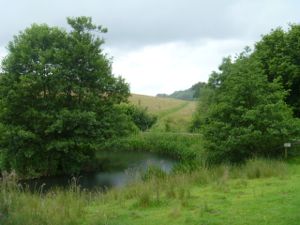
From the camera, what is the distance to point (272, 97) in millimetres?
20422

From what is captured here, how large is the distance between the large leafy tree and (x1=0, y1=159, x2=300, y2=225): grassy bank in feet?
34.2

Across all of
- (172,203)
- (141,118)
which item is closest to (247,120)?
(172,203)

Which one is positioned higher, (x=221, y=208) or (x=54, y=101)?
(x=54, y=101)

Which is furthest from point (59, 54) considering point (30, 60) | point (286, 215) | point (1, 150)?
point (286, 215)

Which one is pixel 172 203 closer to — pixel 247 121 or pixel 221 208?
pixel 221 208

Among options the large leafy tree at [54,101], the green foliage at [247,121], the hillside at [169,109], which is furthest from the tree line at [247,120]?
the hillside at [169,109]

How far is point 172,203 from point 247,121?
1025 cm

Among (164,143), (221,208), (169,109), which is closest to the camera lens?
(221,208)

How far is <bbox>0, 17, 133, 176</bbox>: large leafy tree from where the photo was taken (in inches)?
904

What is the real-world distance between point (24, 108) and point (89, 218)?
51.5 ft

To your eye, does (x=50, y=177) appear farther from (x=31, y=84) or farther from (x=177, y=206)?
(x=177, y=206)

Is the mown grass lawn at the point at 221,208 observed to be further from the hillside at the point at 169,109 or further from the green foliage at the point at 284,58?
the hillside at the point at 169,109

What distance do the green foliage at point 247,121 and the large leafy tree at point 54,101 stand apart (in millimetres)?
6482

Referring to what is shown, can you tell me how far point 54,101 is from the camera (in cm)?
2414
